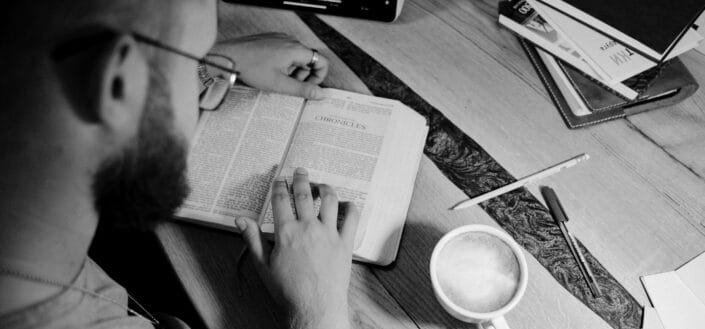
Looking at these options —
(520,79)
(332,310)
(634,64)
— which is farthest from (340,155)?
(634,64)

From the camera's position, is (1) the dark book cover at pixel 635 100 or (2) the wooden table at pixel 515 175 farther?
(1) the dark book cover at pixel 635 100

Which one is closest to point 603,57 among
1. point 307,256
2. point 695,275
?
point 695,275

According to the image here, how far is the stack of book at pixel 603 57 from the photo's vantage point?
79 centimetres

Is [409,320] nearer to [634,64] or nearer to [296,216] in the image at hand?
[296,216]

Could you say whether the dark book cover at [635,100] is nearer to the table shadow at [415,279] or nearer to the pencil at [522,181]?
the pencil at [522,181]

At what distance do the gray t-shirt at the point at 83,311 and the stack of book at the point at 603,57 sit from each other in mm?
765

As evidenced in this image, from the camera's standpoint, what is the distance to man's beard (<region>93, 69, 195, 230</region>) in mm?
552

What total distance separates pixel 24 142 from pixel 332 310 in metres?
0.41

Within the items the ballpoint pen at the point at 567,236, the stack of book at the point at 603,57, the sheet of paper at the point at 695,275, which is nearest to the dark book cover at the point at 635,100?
the stack of book at the point at 603,57

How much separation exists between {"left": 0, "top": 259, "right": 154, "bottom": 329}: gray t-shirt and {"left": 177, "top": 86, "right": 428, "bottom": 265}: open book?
149 mm

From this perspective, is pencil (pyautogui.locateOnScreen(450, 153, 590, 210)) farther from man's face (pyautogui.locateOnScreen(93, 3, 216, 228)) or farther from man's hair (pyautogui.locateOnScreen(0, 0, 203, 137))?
man's hair (pyautogui.locateOnScreen(0, 0, 203, 137))

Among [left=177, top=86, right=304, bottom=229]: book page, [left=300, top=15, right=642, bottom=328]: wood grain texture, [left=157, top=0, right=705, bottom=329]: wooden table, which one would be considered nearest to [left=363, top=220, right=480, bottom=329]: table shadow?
[left=157, top=0, right=705, bottom=329]: wooden table

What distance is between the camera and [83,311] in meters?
0.66

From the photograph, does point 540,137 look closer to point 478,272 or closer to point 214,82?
point 478,272
